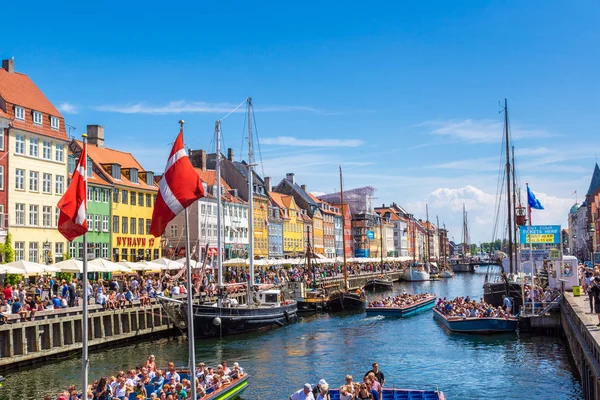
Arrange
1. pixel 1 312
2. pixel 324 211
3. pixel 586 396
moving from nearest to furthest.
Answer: pixel 586 396 < pixel 1 312 < pixel 324 211

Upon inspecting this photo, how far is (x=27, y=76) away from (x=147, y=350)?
31.0 metres

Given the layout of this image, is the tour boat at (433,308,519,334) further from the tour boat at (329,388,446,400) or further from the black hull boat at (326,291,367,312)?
the tour boat at (329,388,446,400)

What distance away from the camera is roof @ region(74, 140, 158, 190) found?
67375 millimetres

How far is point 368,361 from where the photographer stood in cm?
3678

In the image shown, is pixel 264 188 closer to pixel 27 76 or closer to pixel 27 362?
pixel 27 76

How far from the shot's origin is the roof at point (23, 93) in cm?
5384

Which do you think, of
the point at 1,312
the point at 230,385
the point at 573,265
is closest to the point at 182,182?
the point at 230,385

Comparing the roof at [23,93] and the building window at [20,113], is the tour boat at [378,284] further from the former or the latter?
the building window at [20,113]

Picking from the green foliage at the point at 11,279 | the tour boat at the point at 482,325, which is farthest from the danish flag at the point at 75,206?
the tour boat at the point at 482,325

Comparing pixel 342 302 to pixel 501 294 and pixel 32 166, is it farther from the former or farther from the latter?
pixel 32 166

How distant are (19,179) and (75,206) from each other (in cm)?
4075

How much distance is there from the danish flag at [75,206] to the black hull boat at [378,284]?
81779mm

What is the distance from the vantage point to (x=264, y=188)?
105m

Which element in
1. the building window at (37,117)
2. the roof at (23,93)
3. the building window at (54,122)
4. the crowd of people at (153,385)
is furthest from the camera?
the building window at (54,122)
